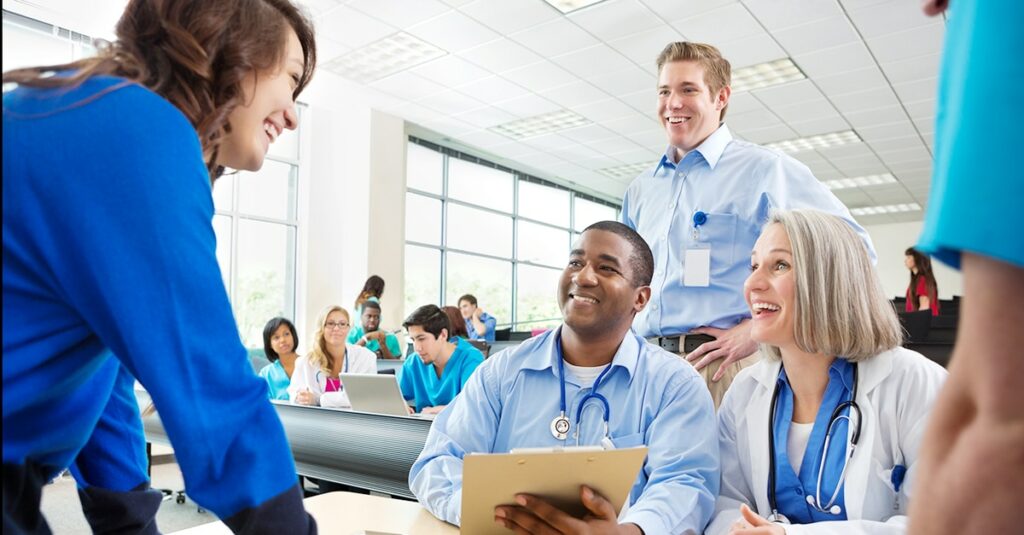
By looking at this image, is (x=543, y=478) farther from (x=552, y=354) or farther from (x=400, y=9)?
(x=400, y=9)

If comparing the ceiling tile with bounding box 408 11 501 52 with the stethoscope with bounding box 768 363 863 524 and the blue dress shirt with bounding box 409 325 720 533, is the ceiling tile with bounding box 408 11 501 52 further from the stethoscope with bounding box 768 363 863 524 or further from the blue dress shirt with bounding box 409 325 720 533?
the stethoscope with bounding box 768 363 863 524

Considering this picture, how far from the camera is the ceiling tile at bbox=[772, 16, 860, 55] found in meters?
5.95

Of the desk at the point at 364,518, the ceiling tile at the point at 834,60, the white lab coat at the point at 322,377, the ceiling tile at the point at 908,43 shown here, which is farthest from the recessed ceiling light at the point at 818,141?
the desk at the point at 364,518

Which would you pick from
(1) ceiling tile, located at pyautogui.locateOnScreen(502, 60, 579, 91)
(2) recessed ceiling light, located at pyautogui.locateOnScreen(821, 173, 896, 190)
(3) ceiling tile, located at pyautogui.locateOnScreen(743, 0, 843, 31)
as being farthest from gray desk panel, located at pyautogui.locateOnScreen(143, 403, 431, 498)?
(2) recessed ceiling light, located at pyautogui.locateOnScreen(821, 173, 896, 190)

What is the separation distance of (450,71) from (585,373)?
582 centimetres

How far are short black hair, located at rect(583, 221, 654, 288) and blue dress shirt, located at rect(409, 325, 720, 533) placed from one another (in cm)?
22

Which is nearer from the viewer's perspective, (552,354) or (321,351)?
(552,354)

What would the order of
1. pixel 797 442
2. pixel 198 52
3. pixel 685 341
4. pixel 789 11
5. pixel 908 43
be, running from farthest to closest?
pixel 908 43 → pixel 789 11 → pixel 685 341 → pixel 797 442 → pixel 198 52

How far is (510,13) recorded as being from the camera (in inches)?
231

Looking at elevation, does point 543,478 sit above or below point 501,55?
below

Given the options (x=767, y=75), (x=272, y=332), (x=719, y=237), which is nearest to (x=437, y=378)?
(x=272, y=332)

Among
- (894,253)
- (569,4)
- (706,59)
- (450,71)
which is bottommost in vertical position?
(706,59)

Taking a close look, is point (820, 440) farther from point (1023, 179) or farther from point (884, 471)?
point (1023, 179)

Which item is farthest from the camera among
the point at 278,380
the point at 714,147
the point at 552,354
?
the point at 278,380
